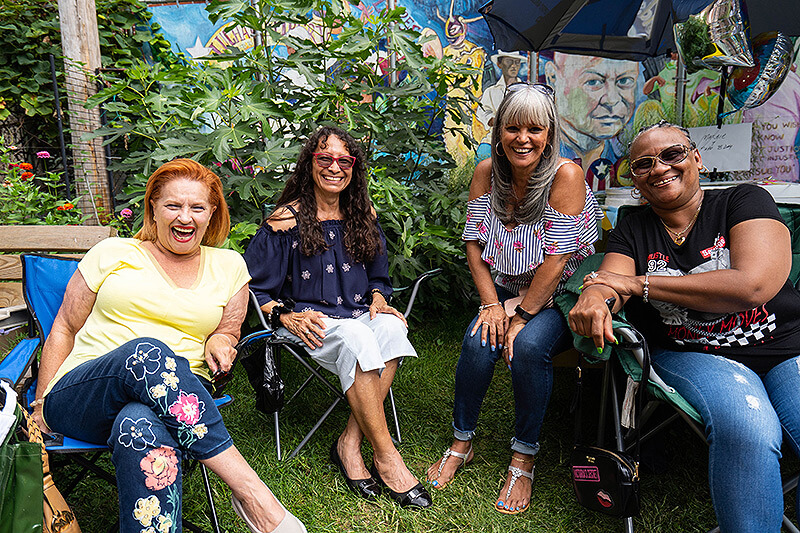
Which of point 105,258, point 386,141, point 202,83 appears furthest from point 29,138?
point 105,258

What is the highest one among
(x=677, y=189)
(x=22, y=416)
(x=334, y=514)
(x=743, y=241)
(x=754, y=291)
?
(x=677, y=189)

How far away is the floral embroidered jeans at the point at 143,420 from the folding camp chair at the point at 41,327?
0.19 m

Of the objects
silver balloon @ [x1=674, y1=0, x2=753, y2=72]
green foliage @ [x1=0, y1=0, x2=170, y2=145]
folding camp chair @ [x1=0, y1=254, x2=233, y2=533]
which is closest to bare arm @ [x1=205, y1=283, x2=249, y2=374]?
folding camp chair @ [x1=0, y1=254, x2=233, y2=533]

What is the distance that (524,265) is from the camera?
2.43 meters

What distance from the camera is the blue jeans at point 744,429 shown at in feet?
5.19

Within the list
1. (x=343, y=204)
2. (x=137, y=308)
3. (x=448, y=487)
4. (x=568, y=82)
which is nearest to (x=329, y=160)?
(x=343, y=204)

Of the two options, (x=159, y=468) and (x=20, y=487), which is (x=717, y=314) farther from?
(x=20, y=487)

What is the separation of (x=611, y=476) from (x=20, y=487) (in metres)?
1.71

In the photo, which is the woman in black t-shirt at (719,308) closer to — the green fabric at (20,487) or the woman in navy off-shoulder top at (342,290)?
the woman in navy off-shoulder top at (342,290)

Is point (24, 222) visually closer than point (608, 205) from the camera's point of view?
No

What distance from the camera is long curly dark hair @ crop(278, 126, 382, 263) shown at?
2551mm

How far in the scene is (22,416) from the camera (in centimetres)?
150

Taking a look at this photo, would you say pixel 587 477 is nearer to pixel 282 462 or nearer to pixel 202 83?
pixel 282 462

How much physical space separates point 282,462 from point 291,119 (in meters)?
1.79
